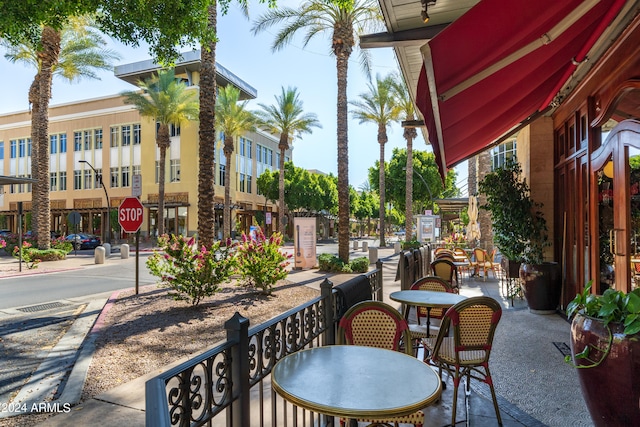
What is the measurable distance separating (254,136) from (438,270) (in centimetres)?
4643

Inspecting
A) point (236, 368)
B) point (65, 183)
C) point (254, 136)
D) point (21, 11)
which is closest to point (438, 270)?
point (236, 368)

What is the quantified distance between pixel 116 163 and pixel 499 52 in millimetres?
47611

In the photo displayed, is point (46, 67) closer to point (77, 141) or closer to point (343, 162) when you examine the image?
point (343, 162)

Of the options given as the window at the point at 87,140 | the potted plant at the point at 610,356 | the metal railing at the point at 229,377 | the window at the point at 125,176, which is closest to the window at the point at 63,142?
the window at the point at 87,140

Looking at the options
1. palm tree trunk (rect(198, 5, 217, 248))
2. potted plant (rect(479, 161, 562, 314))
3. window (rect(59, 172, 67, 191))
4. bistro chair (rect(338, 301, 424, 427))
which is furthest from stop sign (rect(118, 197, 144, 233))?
window (rect(59, 172, 67, 191))

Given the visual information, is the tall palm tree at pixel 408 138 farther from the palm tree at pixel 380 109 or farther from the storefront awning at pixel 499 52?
the storefront awning at pixel 499 52

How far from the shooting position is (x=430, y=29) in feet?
14.7

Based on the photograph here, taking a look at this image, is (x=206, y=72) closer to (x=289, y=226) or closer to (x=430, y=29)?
(x=430, y=29)

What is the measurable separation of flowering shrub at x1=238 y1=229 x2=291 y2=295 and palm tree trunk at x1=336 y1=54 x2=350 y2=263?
20.7ft

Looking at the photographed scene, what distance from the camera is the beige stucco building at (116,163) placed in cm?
4119

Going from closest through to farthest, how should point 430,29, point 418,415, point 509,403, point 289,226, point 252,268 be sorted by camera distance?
point 418,415, point 509,403, point 430,29, point 252,268, point 289,226

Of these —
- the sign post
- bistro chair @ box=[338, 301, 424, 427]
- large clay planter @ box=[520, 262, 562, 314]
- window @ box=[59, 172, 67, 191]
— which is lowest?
large clay planter @ box=[520, 262, 562, 314]

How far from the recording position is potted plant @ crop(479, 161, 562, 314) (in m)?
7.54

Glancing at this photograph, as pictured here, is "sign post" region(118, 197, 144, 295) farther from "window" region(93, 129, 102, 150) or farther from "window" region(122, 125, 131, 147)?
"window" region(93, 129, 102, 150)
